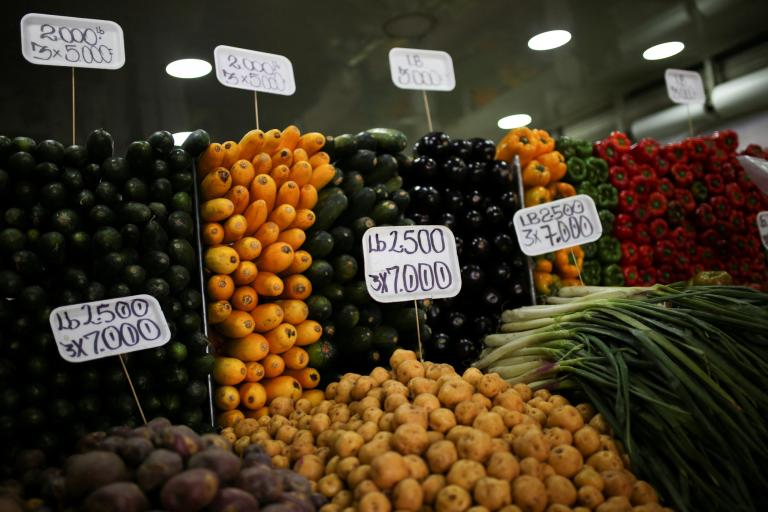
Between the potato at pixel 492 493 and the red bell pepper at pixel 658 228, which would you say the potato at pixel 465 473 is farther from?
the red bell pepper at pixel 658 228

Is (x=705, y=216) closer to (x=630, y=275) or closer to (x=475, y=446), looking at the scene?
(x=630, y=275)

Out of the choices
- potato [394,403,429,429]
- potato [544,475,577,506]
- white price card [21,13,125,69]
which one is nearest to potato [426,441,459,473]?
potato [394,403,429,429]

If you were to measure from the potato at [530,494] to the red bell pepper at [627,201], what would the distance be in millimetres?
2646

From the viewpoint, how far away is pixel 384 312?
2.58m

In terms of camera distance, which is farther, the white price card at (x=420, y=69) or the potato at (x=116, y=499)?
the white price card at (x=420, y=69)

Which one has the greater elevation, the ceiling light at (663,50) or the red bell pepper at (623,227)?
the ceiling light at (663,50)

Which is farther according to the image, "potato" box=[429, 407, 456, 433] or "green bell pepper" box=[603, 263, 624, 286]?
"green bell pepper" box=[603, 263, 624, 286]

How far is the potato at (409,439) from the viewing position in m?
1.54

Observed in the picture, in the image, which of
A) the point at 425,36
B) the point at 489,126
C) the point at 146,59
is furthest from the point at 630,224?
the point at 489,126

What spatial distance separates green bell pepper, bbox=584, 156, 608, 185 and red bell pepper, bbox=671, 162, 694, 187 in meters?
0.56

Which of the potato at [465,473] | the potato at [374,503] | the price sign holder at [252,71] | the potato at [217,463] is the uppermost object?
the price sign holder at [252,71]

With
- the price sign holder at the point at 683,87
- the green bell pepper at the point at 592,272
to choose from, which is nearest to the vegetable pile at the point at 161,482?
the green bell pepper at the point at 592,272

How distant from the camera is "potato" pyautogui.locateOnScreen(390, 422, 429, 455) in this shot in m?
1.54

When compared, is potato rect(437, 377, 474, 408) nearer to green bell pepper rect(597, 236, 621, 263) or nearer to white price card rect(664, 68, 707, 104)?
green bell pepper rect(597, 236, 621, 263)
